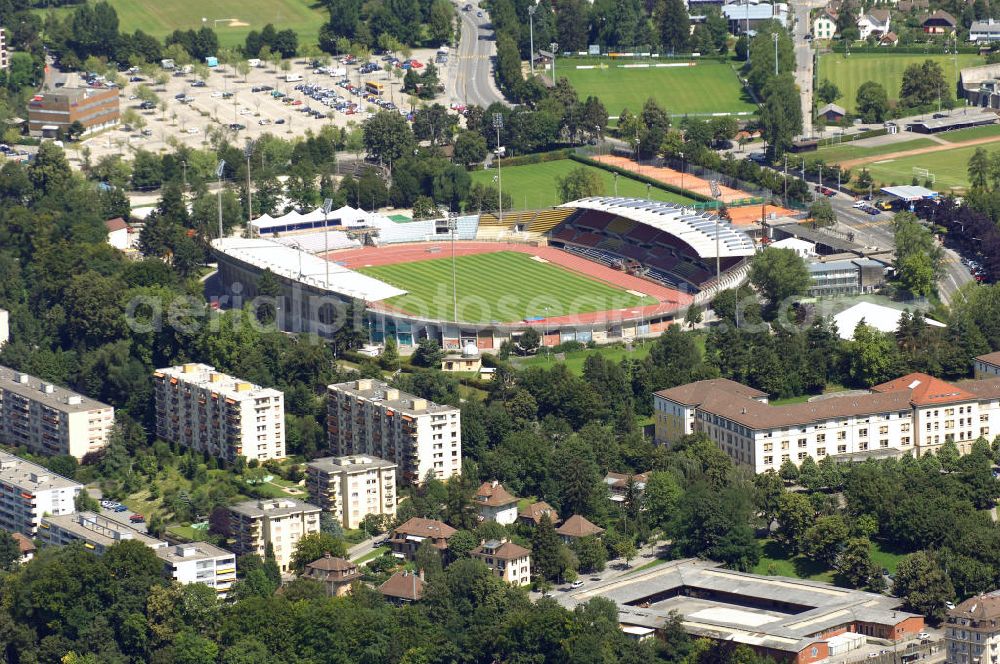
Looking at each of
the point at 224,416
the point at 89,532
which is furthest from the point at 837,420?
the point at 89,532

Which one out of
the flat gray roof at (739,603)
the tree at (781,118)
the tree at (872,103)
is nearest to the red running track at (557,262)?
the tree at (781,118)

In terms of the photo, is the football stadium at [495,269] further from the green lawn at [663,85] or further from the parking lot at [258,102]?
the green lawn at [663,85]

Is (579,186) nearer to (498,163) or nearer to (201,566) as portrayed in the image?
(498,163)

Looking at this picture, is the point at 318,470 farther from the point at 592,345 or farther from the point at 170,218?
the point at 170,218

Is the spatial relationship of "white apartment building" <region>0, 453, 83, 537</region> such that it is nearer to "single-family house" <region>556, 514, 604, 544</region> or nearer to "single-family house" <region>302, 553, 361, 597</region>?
"single-family house" <region>302, 553, 361, 597</region>

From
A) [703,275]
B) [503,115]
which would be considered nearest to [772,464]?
[703,275]
